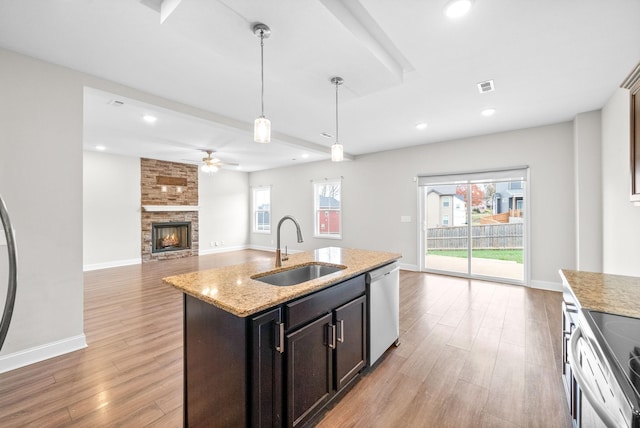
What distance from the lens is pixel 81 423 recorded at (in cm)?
168

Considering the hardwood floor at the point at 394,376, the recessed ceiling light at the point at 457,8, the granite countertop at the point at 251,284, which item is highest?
the recessed ceiling light at the point at 457,8

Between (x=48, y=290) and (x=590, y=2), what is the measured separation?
4.76 meters

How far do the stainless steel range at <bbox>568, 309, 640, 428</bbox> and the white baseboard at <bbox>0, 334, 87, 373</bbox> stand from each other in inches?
145

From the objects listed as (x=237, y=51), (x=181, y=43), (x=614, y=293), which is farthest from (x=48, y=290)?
(x=614, y=293)

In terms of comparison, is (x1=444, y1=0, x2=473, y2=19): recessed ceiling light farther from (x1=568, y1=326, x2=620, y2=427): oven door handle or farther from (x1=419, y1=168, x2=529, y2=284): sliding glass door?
(x1=419, y1=168, x2=529, y2=284): sliding glass door

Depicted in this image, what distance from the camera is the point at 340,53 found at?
2.00 meters

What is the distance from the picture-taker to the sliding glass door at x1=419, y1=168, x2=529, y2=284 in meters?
4.73

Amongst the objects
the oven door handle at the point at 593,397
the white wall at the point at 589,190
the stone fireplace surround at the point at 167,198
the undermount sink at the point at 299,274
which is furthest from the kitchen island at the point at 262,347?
the stone fireplace surround at the point at 167,198

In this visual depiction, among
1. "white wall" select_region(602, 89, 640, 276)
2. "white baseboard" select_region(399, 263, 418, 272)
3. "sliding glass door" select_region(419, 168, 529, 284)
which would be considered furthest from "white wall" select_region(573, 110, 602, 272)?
"white baseboard" select_region(399, 263, 418, 272)

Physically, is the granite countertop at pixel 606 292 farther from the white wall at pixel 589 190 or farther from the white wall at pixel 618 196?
the white wall at pixel 589 190

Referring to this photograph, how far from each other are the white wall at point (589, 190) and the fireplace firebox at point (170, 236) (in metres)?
8.42

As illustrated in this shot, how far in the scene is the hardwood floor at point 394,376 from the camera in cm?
174

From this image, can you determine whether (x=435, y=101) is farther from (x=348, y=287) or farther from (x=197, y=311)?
(x=197, y=311)

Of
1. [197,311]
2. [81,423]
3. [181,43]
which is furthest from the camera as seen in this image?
[181,43]
